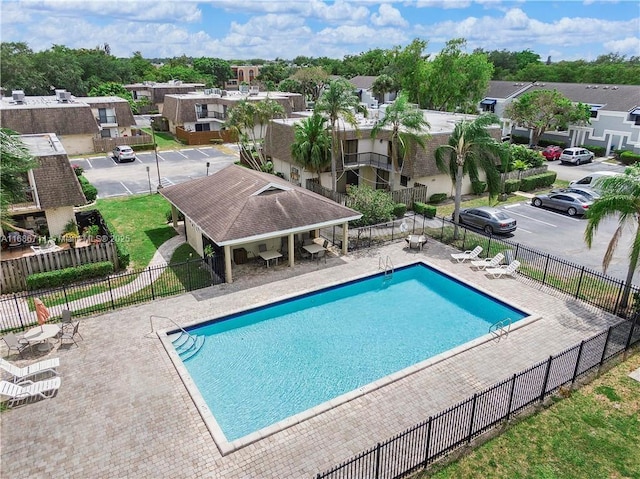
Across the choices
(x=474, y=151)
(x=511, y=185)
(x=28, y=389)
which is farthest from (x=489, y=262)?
(x=28, y=389)

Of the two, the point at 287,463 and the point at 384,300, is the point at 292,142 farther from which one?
the point at 287,463

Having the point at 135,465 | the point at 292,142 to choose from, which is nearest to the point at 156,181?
the point at 292,142

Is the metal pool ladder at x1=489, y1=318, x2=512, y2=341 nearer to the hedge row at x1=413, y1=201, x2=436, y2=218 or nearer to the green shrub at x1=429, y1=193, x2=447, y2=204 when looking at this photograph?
the hedge row at x1=413, y1=201, x2=436, y2=218

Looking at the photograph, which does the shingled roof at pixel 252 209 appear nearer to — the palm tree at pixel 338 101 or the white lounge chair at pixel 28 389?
the palm tree at pixel 338 101

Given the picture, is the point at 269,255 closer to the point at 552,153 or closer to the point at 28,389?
the point at 28,389

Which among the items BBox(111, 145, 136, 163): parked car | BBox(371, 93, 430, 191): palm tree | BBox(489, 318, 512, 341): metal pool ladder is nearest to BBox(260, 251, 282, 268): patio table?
BBox(489, 318, 512, 341): metal pool ladder

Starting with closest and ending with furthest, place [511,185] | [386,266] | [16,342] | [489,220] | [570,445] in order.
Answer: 1. [570,445]
2. [16,342]
3. [386,266]
4. [489,220]
5. [511,185]
